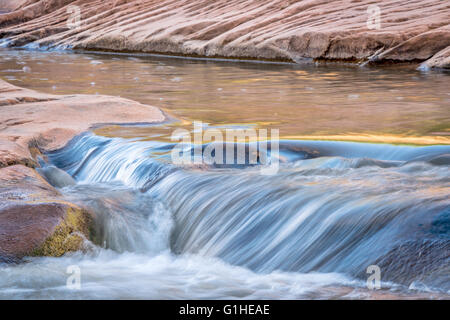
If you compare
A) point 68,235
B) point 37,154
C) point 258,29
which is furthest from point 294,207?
point 258,29

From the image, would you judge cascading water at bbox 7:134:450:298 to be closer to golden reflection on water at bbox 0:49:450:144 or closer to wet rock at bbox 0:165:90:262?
wet rock at bbox 0:165:90:262

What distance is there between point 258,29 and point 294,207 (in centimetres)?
1239

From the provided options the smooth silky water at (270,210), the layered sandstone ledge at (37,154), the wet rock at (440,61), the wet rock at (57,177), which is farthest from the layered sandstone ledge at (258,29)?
the wet rock at (57,177)

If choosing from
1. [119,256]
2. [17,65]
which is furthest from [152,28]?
[119,256]

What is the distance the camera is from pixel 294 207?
3.89 m

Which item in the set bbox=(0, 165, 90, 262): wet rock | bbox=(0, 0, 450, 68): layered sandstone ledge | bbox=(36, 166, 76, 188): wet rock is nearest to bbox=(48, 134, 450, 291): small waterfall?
bbox=(36, 166, 76, 188): wet rock

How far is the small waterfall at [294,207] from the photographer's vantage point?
316 cm

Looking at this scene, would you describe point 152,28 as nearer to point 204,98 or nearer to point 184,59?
point 184,59

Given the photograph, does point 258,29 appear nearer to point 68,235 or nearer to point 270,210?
point 270,210

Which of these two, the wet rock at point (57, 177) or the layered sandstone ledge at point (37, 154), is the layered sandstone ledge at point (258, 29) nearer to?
the layered sandstone ledge at point (37, 154)

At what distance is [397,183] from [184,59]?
13.0 m

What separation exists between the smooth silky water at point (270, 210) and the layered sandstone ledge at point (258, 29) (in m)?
5.49

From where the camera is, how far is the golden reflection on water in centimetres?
589

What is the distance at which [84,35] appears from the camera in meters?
21.5
